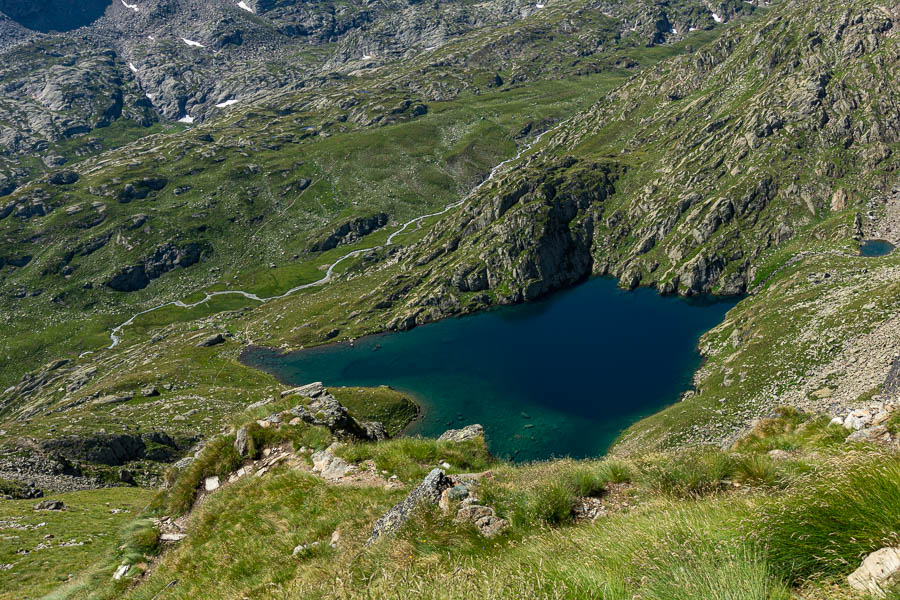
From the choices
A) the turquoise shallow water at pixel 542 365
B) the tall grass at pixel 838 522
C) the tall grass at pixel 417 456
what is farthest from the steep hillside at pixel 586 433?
the turquoise shallow water at pixel 542 365

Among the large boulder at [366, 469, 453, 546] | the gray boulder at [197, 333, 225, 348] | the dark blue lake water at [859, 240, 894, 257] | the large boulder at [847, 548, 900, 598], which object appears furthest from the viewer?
the gray boulder at [197, 333, 225, 348]

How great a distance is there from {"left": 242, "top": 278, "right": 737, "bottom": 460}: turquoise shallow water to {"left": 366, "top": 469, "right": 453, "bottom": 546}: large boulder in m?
60.5

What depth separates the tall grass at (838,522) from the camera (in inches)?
148

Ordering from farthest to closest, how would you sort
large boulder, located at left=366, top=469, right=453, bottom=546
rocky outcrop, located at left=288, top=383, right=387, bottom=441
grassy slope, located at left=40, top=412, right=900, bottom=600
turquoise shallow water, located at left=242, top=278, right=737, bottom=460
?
1. turquoise shallow water, located at left=242, top=278, right=737, bottom=460
2. rocky outcrop, located at left=288, top=383, right=387, bottom=441
3. large boulder, located at left=366, top=469, right=453, bottom=546
4. grassy slope, located at left=40, top=412, right=900, bottom=600

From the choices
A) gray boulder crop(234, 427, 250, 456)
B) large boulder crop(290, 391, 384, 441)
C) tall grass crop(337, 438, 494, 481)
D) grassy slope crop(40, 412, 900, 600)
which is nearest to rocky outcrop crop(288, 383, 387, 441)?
large boulder crop(290, 391, 384, 441)

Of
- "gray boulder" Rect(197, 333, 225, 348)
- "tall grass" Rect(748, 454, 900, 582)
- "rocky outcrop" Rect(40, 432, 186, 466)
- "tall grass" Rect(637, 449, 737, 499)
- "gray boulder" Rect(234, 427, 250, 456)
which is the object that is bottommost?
"gray boulder" Rect(197, 333, 225, 348)

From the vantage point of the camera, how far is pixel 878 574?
3379 mm

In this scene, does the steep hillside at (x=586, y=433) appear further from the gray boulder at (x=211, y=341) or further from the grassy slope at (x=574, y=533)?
the gray boulder at (x=211, y=341)

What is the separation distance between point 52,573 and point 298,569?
2382cm

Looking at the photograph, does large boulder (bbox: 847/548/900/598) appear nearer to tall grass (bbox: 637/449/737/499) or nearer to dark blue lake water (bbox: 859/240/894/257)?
tall grass (bbox: 637/449/737/499)

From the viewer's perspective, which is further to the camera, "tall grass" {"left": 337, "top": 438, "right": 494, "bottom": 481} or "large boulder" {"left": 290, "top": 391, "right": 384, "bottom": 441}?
"large boulder" {"left": 290, "top": 391, "right": 384, "bottom": 441}

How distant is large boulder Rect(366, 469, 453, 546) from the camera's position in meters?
8.39

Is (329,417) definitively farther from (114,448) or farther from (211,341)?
(211,341)

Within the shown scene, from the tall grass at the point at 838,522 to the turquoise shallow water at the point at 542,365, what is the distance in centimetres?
6512
